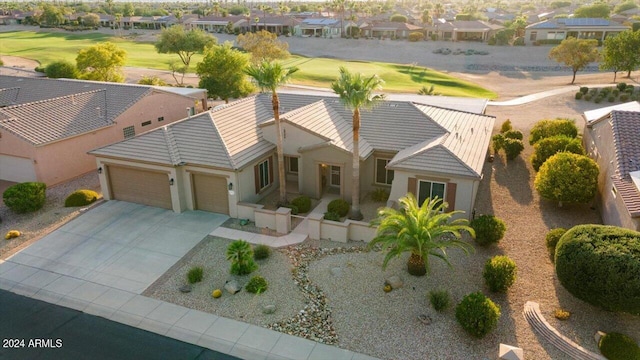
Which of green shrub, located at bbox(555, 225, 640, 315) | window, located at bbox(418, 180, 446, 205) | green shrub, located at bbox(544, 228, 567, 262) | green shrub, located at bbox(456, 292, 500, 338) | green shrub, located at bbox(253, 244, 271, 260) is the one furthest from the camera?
window, located at bbox(418, 180, 446, 205)

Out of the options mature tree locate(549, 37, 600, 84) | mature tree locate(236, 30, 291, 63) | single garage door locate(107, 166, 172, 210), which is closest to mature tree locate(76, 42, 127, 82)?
mature tree locate(236, 30, 291, 63)

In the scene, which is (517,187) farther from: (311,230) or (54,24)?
(54,24)

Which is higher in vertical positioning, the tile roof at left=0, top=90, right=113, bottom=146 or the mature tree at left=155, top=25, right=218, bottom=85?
the mature tree at left=155, top=25, right=218, bottom=85

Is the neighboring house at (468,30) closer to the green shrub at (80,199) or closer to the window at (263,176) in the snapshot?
the window at (263,176)

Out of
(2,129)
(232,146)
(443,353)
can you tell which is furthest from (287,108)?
(443,353)

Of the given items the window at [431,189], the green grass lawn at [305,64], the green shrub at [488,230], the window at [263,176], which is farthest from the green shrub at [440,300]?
the green grass lawn at [305,64]

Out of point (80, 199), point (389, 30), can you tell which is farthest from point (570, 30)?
point (80, 199)

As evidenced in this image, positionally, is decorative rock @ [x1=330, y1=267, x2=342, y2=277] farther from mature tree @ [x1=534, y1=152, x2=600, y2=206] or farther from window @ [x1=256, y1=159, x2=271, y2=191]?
mature tree @ [x1=534, y1=152, x2=600, y2=206]
